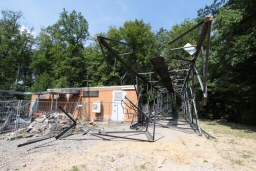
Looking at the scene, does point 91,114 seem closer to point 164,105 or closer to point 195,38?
point 164,105

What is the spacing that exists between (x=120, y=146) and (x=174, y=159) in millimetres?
1954

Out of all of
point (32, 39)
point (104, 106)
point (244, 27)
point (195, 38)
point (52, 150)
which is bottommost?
point (52, 150)

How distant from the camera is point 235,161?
382 cm

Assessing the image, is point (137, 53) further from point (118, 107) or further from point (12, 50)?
point (12, 50)

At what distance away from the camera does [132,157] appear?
4.18m

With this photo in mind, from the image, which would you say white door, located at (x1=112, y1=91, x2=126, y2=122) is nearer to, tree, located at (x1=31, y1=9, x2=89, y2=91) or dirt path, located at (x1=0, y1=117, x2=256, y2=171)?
dirt path, located at (x1=0, y1=117, x2=256, y2=171)

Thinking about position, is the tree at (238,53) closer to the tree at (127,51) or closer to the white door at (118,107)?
the white door at (118,107)

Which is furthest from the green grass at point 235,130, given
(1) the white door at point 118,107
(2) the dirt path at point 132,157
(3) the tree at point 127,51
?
(3) the tree at point 127,51

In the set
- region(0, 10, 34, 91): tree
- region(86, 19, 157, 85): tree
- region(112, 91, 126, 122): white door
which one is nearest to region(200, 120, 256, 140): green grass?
region(112, 91, 126, 122): white door

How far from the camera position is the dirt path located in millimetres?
3619

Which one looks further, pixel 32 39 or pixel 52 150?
pixel 32 39

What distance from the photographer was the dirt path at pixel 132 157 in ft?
11.9

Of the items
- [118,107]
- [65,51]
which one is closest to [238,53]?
[118,107]

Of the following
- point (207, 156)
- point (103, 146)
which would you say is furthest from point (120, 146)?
point (207, 156)
